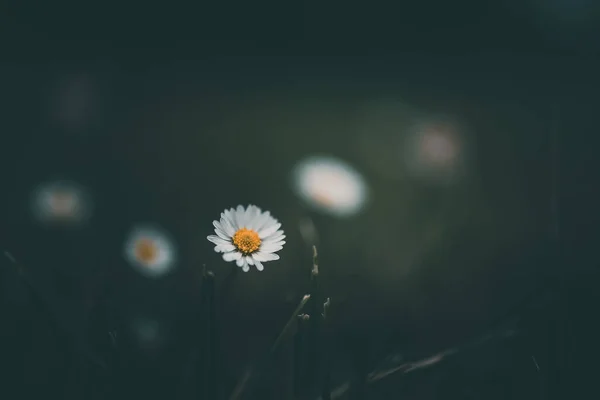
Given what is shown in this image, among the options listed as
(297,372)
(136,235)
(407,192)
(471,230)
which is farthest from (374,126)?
(297,372)

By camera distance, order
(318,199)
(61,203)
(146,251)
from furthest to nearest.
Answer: (318,199) → (61,203) → (146,251)

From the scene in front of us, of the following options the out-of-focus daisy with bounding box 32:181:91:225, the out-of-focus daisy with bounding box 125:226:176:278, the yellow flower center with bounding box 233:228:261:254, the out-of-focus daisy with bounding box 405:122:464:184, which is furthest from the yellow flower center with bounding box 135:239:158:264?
the out-of-focus daisy with bounding box 405:122:464:184

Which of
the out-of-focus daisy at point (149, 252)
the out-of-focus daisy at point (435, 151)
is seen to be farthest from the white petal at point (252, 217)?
the out-of-focus daisy at point (435, 151)

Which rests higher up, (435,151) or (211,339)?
(435,151)

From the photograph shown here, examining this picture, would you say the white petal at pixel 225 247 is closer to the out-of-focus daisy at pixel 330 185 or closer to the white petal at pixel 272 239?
the white petal at pixel 272 239

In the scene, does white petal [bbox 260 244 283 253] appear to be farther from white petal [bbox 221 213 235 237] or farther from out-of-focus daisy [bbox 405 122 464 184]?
out-of-focus daisy [bbox 405 122 464 184]

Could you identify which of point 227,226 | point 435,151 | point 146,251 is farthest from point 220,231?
point 435,151

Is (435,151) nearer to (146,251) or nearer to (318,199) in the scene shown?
(318,199)

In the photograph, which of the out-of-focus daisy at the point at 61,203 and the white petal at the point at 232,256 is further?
the out-of-focus daisy at the point at 61,203

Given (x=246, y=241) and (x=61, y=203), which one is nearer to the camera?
(x=246, y=241)
